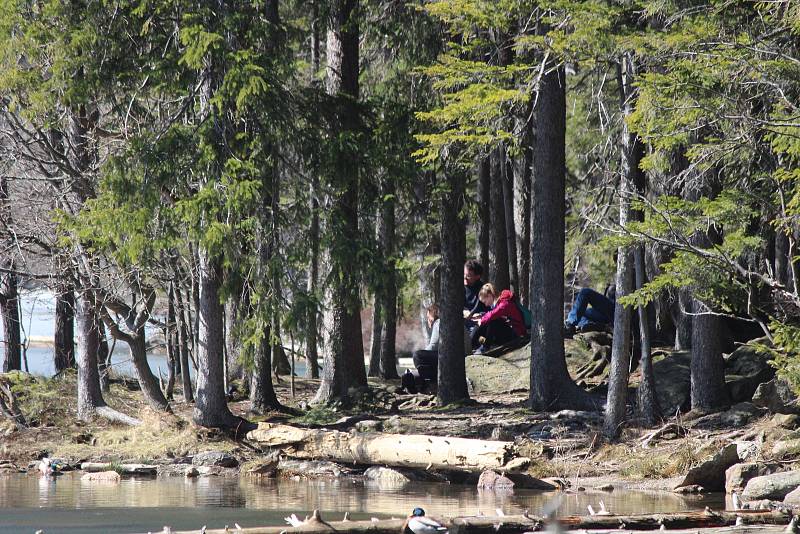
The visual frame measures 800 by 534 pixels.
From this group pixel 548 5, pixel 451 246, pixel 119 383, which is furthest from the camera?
pixel 119 383

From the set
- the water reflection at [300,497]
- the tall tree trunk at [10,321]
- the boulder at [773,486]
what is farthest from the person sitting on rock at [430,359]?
the boulder at [773,486]

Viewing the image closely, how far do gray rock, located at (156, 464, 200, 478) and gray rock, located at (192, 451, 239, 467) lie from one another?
198mm

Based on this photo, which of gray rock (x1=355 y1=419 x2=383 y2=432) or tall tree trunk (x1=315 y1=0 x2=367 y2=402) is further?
tall tree trunk (x1=315 y1=0 x2=367 y2=402)

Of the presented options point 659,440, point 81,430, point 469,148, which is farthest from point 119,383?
point 659,440

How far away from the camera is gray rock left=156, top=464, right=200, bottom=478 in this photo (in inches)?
582

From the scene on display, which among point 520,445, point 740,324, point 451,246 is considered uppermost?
point 451,246

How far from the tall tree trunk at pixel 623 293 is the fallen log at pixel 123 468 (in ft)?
21.8

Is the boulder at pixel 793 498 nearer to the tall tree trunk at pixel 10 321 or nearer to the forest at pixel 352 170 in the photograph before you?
the forest at pixel 352 170

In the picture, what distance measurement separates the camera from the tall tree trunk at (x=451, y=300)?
704 inches

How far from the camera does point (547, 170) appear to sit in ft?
54.3

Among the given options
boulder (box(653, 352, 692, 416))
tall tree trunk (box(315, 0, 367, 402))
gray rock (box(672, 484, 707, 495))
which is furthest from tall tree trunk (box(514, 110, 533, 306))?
gray rock (box(672, 484, 707, 495))

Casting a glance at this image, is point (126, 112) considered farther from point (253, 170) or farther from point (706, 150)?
point (706, 150)

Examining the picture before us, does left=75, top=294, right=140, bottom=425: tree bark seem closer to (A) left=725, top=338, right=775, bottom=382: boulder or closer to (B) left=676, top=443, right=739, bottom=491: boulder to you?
(B) left=676, top=443, right=739, bottom=491: boulder

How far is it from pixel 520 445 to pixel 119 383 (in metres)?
10.5
